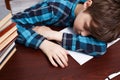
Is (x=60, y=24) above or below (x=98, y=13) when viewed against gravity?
below

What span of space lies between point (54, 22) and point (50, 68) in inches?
12.6

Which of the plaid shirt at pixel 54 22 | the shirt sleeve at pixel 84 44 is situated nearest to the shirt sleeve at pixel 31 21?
the plaid shirt at pixel 54 22

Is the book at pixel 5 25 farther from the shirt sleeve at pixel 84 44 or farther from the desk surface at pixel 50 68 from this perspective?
the shirt sleeve at pixel 84 44

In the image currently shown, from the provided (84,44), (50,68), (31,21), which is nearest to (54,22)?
(31,21)

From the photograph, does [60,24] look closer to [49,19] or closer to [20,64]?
[49,19]

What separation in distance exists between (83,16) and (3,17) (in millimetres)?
350

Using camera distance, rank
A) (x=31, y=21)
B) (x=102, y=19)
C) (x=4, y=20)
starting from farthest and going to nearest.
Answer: (x=31, y=21)
(x=102, y=19)
(x=4, y=20)

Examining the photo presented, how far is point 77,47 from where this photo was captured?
102 centimetres

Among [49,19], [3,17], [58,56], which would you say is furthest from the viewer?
[49,19]

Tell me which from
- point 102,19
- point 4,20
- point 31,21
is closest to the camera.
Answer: point 4,20

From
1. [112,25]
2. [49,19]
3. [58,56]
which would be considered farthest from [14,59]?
[112,25]

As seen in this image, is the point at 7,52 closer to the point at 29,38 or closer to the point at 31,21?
the point at 29,38

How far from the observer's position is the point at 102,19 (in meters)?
0.97

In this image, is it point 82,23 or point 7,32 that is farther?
point 82,23
